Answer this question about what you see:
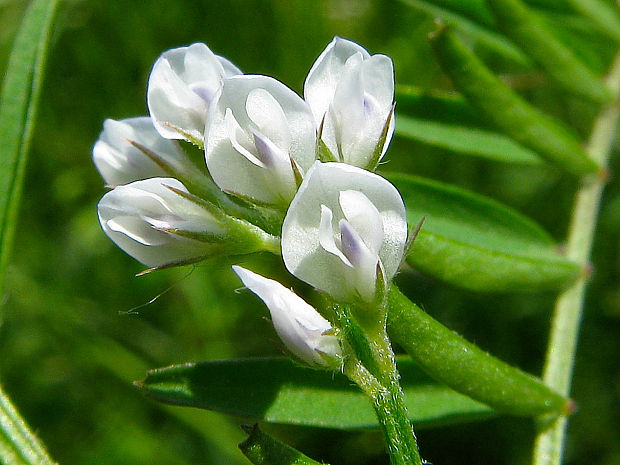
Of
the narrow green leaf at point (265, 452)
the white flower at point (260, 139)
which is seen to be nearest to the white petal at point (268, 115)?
the white flower at point (260, 139)

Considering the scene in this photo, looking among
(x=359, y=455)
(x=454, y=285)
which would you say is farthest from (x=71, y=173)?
(x=454, y=285)

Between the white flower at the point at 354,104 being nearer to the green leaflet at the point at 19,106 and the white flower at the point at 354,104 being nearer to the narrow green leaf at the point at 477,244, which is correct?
the narrow green leaf at the point at 477,244

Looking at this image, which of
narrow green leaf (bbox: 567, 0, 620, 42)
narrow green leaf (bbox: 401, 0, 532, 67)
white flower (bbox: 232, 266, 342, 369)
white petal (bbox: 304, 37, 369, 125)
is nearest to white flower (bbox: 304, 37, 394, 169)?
white petal (bbox: 304, 37, 369, 125)

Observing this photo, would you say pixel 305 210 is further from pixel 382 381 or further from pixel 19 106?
pixel 19 106

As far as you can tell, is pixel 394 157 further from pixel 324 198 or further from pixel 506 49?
pixel 324 198

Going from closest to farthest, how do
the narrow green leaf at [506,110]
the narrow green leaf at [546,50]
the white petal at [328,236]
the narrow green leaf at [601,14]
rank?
the white petal at [328,236]
the narrow green leaf at [506,110]
the narrow green leaf at [546,50]
the narrow green leaf at [601,14]
